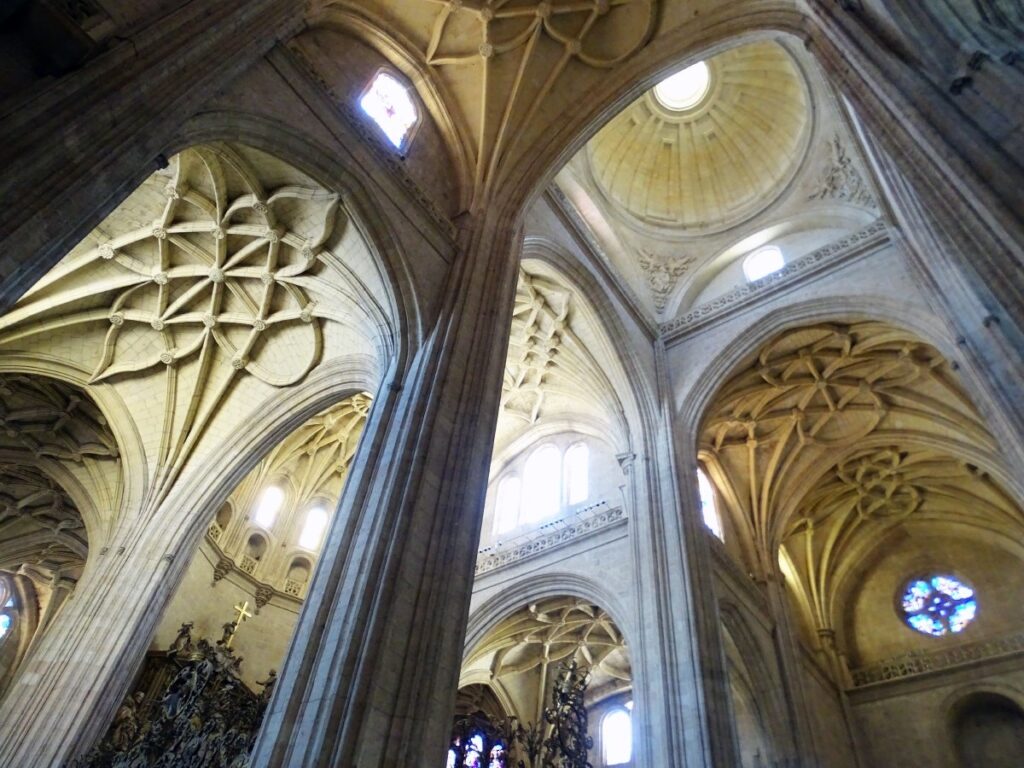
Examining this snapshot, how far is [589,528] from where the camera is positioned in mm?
14547

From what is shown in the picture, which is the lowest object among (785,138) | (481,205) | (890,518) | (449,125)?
(481,205)

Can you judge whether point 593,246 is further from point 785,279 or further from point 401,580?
point 401,580

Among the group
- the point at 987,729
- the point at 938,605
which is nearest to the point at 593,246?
the point at 938,605

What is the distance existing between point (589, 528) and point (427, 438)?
7974mm

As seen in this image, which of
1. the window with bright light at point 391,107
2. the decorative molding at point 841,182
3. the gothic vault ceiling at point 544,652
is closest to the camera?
the window with bright light at point 391,107

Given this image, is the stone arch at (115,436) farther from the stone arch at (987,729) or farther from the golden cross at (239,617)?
the stone arch at (987,729)

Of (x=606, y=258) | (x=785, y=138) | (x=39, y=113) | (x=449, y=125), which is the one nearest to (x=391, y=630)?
(x=39, y=113)

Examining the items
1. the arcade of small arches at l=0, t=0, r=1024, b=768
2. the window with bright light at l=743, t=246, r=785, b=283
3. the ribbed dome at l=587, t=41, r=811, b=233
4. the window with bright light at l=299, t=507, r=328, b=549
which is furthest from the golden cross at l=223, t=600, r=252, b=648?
the window with bright light at l=743, t=246, r=785, b=283

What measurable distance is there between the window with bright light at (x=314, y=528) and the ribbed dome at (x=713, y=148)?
10837 mm

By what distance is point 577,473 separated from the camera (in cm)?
1698

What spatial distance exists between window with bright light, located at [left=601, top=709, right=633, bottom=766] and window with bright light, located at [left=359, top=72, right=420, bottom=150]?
13.9 m

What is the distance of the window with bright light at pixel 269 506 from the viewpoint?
16703 millimetres

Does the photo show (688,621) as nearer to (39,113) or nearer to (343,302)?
(343,302)

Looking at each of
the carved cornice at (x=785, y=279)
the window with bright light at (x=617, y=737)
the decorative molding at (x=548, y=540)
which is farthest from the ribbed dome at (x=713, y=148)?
the window with bright light at (x=617, y=737)
